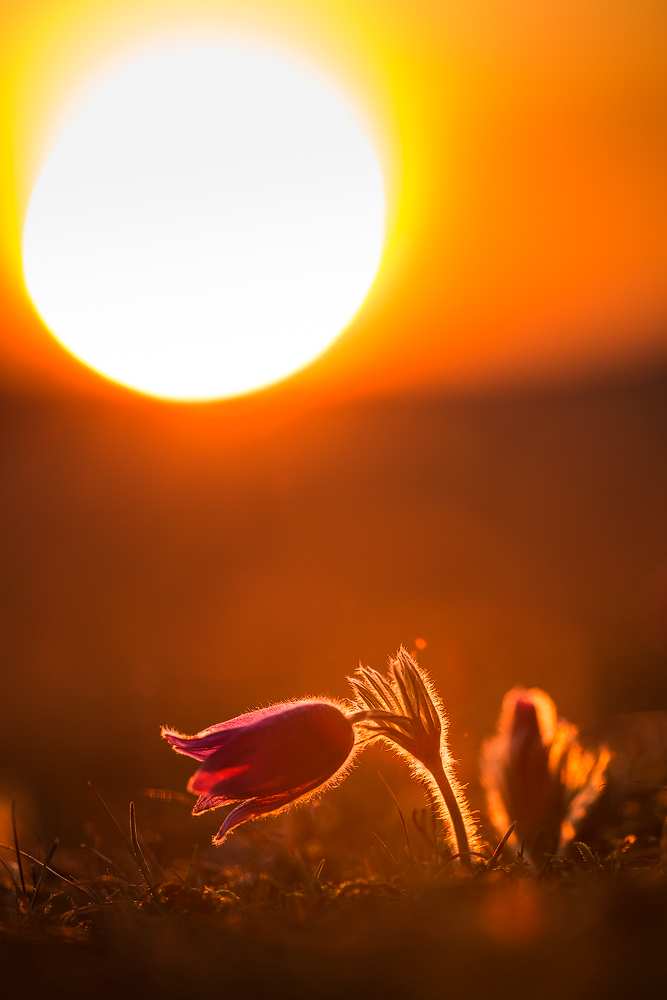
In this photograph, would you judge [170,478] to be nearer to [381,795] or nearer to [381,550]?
[381,550]

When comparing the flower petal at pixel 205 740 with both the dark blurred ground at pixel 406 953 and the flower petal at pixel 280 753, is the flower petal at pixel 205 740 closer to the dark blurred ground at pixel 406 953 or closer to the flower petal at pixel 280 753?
the flower petal at pixel 280 753

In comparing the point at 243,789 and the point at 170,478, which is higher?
the point at 170,478

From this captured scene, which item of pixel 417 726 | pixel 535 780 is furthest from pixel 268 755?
pixel 535 780

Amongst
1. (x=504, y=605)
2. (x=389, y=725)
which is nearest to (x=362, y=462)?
(x=504, y=605)

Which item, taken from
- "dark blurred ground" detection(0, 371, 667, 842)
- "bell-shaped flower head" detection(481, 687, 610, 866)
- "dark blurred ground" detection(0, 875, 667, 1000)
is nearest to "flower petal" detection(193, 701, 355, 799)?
"dark blurred ground" detection(0, 875, 667, 1000)

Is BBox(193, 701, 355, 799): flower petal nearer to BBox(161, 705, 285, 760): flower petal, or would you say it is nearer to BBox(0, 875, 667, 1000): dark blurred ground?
BBox(161, 705, 285, 760): flower petal
